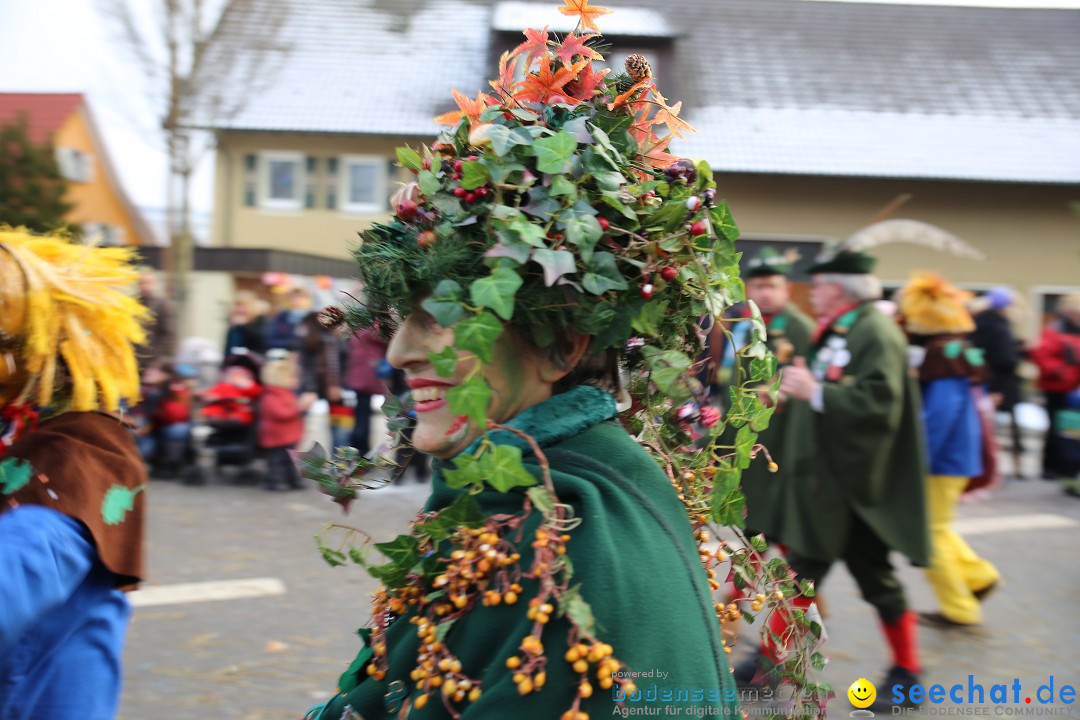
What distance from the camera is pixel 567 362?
1.66 meters

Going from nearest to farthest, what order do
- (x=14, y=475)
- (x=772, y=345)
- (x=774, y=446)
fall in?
(x=14, y=475) → (x=774, y=446) → (x=772, y=345)

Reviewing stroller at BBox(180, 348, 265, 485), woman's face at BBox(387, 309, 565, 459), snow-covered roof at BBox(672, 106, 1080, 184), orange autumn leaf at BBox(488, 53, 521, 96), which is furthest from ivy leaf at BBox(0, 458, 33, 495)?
snow-covered roof at BBox(672, 106, 1080, 184)

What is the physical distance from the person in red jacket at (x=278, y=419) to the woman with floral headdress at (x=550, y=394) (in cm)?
731

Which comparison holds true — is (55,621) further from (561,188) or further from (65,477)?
(561,188)

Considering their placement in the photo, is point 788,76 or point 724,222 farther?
point 788,76

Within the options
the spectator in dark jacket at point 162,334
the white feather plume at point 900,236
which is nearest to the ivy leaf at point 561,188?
the white feather plume at point 900,236

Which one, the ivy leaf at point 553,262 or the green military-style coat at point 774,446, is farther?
the green military-style coat at point 774,446

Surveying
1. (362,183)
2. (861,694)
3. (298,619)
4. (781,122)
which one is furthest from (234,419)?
(781,122)

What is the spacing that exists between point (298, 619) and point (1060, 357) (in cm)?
797

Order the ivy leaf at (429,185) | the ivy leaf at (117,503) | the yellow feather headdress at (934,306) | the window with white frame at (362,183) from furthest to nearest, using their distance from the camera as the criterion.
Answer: the window with white frame at (362,183)
the yellow feather headdress at (934,306)
the ivy leaf at (117,503)
the ivy leaf at (429,185)

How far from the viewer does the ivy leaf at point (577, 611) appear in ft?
4.34

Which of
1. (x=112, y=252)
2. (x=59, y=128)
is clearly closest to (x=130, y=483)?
(x=112, y=252)

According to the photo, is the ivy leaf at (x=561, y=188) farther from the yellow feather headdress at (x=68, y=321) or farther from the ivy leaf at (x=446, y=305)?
the yellow feather headdress at (x=68, y=321)

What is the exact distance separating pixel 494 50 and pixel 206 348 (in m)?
15.1
